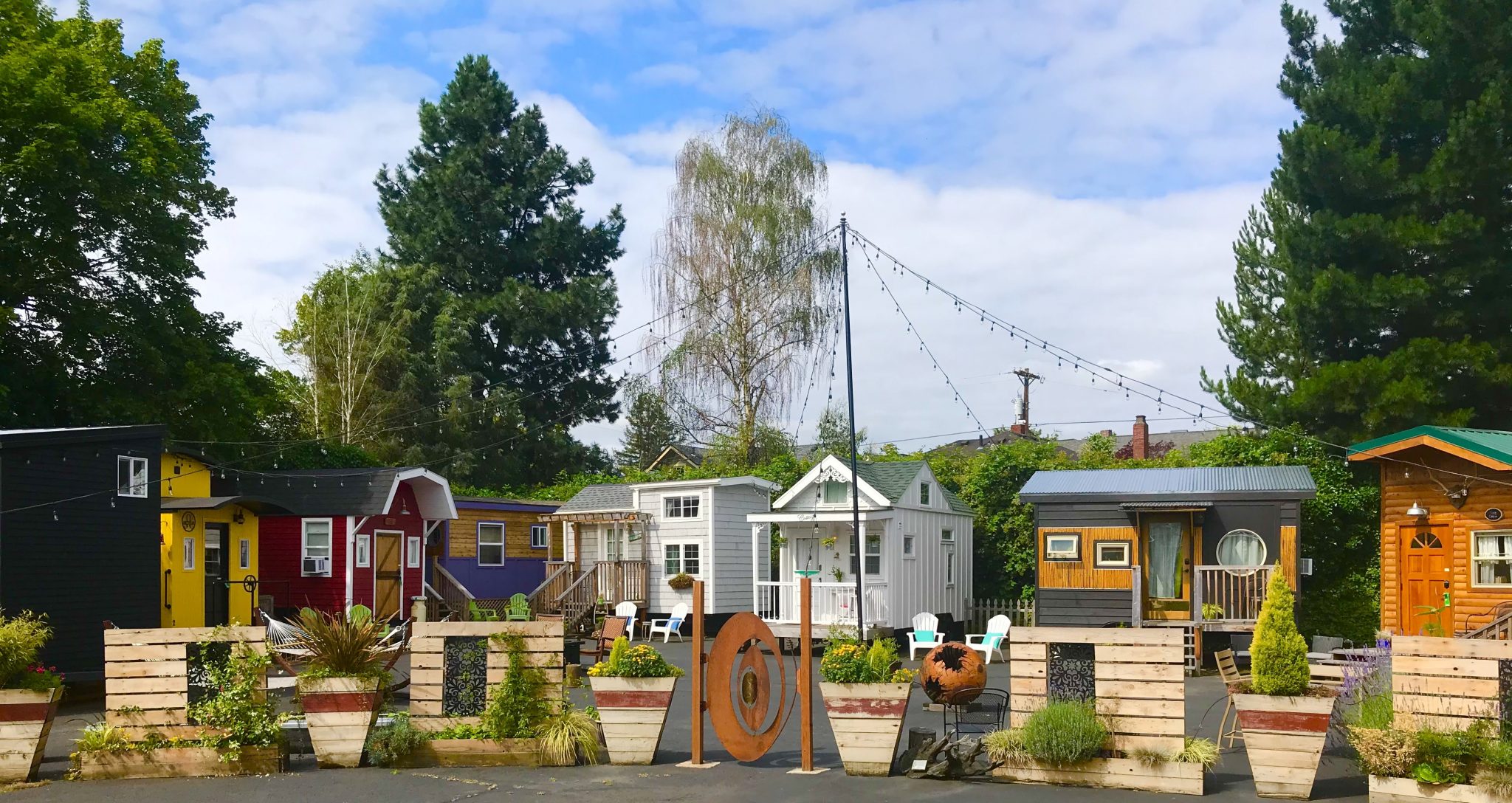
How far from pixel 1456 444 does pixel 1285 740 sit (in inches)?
451

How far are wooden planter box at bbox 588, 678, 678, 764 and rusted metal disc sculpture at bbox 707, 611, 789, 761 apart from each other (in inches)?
16.8

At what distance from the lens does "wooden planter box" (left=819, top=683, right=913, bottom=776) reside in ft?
34.7

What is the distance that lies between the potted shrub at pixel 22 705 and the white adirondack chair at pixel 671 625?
1691 centimetres

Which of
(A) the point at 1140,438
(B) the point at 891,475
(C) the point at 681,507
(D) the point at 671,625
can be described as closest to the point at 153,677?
(D) the point at 671,625

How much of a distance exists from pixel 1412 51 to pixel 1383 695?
2160 cm

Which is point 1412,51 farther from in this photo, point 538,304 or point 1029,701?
point 538,304

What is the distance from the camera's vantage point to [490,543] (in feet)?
113

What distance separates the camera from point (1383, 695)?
960 cm

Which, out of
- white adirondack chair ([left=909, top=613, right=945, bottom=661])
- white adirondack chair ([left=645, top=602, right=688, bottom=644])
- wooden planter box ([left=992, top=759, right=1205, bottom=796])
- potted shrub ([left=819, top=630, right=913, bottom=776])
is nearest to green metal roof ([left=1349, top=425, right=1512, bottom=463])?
white adirondack chair ([left=909, top=613, right=945, bottom=661])

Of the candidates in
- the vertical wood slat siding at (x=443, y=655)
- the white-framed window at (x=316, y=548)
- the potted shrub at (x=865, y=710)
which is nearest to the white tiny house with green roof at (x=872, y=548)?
the white-framed window at (x=316, y=548)

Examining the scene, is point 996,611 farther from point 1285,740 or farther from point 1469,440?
point 1285,740

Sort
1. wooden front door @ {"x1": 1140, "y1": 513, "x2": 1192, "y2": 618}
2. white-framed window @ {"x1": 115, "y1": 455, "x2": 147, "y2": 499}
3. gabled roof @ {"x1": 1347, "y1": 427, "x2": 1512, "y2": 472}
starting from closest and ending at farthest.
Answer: gabled roof @ {"x1": 1347, "y1": 427, "x2": 1512, "y2": 472} < white-framed window @ {"x1": 115, "y1": 455, "x2": 147, "y2": 499} < wooden front door @ {"x1": 1140, "y1": 513, "x2": 1192, "y2": 618}

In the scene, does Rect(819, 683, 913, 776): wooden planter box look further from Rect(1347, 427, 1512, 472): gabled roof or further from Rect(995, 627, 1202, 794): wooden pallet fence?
Rect(1347, 427, 1512, 472): gabled roof

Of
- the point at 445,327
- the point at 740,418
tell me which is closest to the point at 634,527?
the point at 740,418
